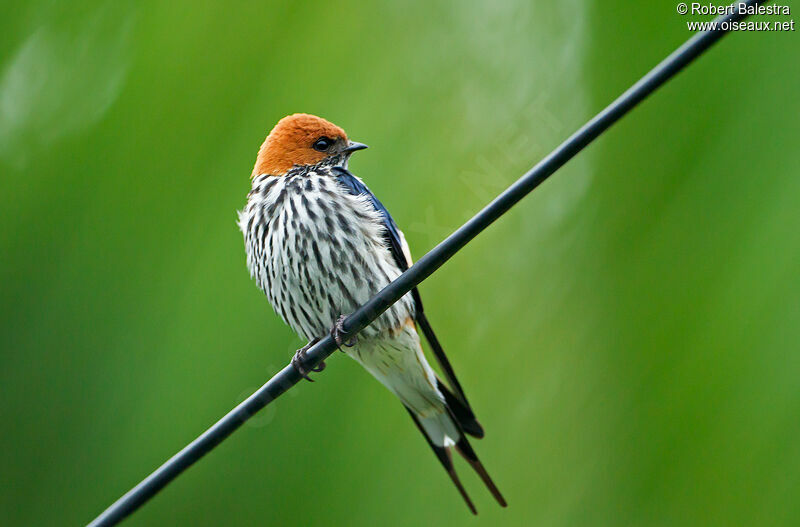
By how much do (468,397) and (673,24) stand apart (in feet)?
5.21

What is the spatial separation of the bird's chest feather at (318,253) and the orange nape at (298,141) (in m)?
0.24

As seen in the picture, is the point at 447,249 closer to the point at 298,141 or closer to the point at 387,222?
the point at 387,222

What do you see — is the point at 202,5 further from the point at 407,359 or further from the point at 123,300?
the point at 407,359

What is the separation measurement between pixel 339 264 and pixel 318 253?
81 millimetres

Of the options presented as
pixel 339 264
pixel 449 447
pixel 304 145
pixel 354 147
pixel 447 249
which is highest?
pixel 304 145

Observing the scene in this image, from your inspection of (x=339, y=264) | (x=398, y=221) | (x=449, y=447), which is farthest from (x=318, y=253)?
(x=449, y=447)

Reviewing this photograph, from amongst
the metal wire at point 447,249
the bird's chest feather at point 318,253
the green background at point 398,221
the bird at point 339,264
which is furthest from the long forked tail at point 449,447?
the metal wire at point 447,249

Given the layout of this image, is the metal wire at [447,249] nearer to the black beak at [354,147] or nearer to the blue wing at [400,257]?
the blue wing at [400,257]

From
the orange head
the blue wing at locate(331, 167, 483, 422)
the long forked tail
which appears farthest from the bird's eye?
the long forked tail

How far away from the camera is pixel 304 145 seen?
3023 millimetres

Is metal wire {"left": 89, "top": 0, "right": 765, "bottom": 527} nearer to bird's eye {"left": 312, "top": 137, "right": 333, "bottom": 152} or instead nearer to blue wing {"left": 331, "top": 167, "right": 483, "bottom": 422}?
blue wing {"left": 331, "top": 167, "right": 483, "bottom": 422}

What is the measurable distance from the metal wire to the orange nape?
1.15m

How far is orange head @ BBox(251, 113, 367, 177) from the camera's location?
9.86 ft

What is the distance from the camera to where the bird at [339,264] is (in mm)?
2607
